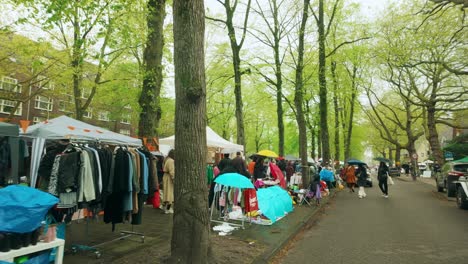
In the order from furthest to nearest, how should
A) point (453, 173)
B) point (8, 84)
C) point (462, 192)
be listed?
point (8, 84) < point (453, 173) < point (462, 192)

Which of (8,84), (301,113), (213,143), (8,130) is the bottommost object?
(8,130)

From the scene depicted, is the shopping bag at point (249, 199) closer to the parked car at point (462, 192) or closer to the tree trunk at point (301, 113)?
the tree trunk at point (301, 113)

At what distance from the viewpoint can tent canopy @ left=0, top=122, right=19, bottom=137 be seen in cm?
521

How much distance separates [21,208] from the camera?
355cm

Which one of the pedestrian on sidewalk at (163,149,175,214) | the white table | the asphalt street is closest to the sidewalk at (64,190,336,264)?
the asphalt street

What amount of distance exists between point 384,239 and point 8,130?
26.9 feet

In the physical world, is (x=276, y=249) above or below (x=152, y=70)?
below

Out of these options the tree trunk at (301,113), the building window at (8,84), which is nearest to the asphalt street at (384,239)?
the tree trunk at (301,113)

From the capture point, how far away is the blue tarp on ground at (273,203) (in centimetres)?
952

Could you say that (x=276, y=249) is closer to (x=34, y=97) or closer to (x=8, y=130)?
(x=8, y=130)

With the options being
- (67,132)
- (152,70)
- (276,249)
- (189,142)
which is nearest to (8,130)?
(67,132)

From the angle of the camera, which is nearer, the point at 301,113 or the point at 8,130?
the point at 8,130

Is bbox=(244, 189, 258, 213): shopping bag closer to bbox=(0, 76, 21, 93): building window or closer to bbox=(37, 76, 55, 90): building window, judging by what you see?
bbox=(37, 76, 55, 90): building window

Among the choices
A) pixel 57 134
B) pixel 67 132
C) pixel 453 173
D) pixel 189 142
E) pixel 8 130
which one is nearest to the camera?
pixel 189 142
